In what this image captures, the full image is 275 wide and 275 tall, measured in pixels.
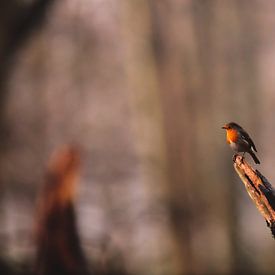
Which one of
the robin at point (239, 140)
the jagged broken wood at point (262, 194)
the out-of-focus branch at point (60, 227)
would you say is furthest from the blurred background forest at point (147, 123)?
the jagged broken wood at point (262, 194)

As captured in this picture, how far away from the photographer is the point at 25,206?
1412 centimetres

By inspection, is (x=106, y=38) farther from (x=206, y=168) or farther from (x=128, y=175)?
(x=206, y=168)

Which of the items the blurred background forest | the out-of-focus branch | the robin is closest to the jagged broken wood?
the robin

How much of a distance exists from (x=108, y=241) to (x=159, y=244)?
128cm

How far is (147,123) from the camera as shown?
8.70m

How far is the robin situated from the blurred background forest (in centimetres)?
371

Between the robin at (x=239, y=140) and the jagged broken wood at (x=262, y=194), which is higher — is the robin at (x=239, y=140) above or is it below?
above

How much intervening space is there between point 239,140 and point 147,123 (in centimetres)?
615

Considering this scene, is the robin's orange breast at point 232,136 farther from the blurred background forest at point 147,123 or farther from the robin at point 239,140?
the blurred background forest at point 147,123

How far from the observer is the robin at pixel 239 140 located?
8.37 feet

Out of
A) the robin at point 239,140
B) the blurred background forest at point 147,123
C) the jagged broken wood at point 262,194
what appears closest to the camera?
the jagged broken wood at point 262,194

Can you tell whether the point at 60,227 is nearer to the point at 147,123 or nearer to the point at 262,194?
the point at 262,194

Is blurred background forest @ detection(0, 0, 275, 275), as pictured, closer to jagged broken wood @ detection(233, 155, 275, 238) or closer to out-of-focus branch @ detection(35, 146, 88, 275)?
out-of-focus branch @ detection(35, 146, 88, 275)

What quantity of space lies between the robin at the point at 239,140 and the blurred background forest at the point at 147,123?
3707 mm
